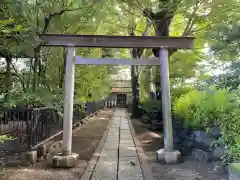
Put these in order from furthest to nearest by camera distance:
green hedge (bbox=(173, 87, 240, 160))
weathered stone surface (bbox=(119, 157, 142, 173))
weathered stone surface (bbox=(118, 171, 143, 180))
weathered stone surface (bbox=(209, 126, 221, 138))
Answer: weathered stone surface (bbox=(119, 157, 142, 173))
weathered stone surface (bbox=(209, 126, 221, 138))
weathered stone surface (bbox=(118, 171, 143, 180))
green hedge (bbox=(173, 87, 240, 160))

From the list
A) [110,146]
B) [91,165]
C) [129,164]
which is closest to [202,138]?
[129,164]

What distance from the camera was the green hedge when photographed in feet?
11.1

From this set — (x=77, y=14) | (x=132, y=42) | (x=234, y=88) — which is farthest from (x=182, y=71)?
(x=234, y=88)

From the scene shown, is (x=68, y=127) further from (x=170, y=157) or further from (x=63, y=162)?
(x=170, y=157)

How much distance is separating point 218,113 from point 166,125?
1.59 m

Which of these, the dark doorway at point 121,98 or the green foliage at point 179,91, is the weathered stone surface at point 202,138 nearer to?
the green foliage at point 179,91

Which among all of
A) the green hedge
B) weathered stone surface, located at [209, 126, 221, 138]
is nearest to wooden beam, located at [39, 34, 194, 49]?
the green hedge

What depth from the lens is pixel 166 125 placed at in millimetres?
5738

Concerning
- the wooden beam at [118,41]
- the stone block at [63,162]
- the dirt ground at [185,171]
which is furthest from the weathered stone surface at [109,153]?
the wooden beam at [118,41]

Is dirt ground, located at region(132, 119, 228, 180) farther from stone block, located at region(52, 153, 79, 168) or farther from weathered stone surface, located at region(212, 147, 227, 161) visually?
stone block, located at region(52, 153, 79, 168)

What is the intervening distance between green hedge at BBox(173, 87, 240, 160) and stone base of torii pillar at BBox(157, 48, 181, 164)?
51cm

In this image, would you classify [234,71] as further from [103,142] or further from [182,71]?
[182,71]

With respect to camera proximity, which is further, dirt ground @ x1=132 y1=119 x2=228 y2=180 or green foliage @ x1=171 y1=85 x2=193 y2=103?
green foliage @ x1=171 y1=85 x2=193 y2=103

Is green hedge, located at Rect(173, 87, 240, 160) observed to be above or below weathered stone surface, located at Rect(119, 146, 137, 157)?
above
